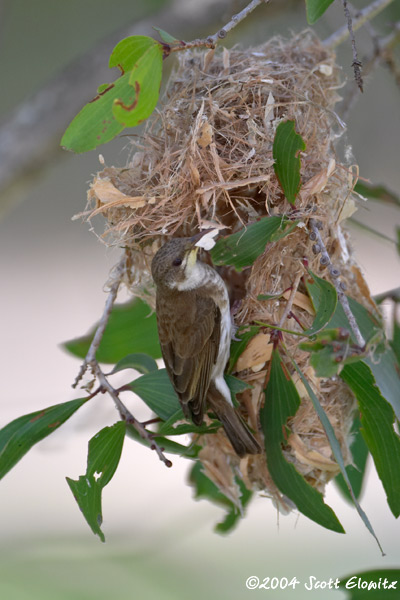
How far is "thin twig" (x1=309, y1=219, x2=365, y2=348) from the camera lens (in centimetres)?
140

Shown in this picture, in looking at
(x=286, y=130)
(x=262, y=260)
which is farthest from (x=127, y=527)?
(x=286, y=130)

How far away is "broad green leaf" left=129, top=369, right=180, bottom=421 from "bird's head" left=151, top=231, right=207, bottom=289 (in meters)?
0.28

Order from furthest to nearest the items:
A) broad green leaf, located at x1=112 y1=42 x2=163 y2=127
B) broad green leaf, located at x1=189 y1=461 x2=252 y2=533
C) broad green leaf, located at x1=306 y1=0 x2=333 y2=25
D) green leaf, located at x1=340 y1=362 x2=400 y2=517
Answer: broad green leaf, located at x1=189 y1=461 x2=252 y2=533 < green leaf, located at x1=340 y1=362 x2=400 y2=517 < broad green leaf, located at x1=306 y1=0 x2=333 y2=25 < broad green leaf, located at x1=112 y1=42 x2=163 y2=127

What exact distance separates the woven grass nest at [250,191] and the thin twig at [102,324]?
70mm

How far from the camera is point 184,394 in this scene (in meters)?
1.78

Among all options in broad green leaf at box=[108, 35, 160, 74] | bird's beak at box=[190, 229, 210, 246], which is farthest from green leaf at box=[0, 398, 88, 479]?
broad green leaf at box=[108, 35, 160, 74]

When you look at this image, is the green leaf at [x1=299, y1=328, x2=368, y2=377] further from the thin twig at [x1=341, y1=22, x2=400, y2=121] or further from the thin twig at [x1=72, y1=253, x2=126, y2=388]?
the thin twig at [x1=341, y1=22, x2=400, y2=121]

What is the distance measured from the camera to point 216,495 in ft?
7.62

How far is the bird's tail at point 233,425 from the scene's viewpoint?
1733 mm

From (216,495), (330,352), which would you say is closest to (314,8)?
(330,352)

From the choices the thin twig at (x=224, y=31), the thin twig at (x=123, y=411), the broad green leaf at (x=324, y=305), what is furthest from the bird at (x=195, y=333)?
the thin twig at (x=224, y=31)

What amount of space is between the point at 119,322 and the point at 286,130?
1.00m

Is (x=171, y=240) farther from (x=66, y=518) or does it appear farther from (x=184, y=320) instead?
(x=66, y=518)

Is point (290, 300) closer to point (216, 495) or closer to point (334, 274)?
point (334, 274)
